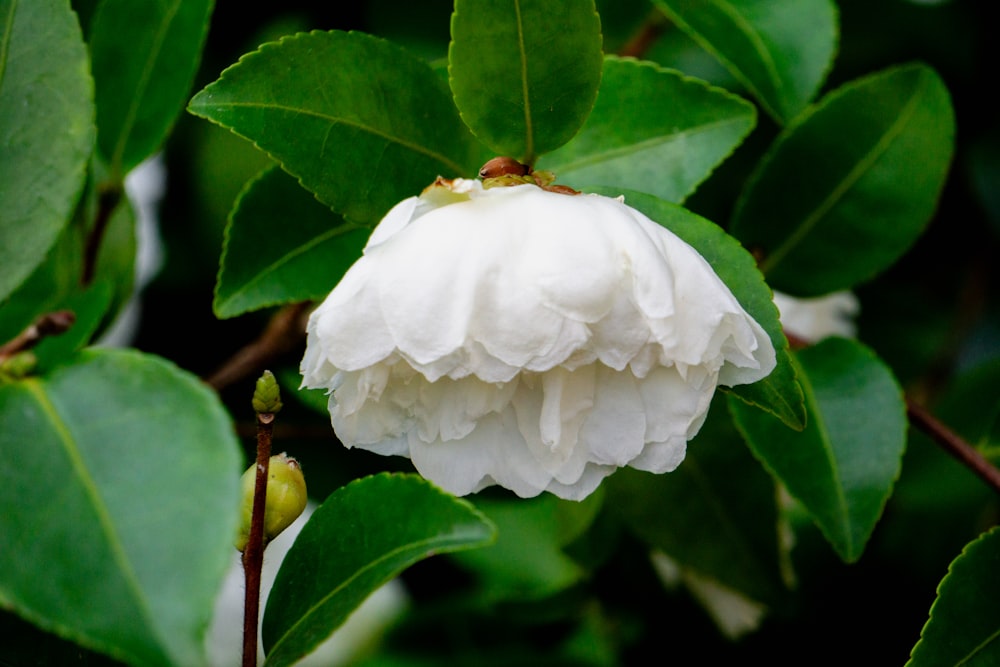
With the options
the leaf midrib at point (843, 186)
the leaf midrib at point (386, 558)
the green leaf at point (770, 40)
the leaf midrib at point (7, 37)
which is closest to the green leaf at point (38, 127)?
the leaf midrib at point (7, 37)

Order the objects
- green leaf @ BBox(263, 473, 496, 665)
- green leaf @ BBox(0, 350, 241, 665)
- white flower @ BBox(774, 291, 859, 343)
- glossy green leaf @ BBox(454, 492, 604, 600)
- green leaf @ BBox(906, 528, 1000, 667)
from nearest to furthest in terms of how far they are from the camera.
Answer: green leaf @ BBox(0, 350, 241, 665), green leaf @ BBox(263, 473, 496, 665), green leaf @ BBox(906, 528, 1000, 667), white flower @ BBox(774, 291, 859, 343), glossy green leaf @ BBox(454, 492, 604, 600)

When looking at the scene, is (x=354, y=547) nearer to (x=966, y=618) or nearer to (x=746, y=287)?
(x=746, y=287)

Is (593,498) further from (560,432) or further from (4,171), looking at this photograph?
(4,171)

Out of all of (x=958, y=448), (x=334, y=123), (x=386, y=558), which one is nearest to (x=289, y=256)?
(x=334, y=123)

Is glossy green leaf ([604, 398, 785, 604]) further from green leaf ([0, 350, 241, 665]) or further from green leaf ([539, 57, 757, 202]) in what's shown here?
green leaf ([0, 350, 241, 665])

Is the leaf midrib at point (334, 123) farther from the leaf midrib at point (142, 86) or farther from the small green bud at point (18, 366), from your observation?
the leaf midrib at point (142, 86)

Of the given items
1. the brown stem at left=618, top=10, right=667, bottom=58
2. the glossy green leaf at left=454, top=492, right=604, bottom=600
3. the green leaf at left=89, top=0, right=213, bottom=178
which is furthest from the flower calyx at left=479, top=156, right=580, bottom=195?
the glossy green leaf at left=454, top=492, right=604, bottom=600

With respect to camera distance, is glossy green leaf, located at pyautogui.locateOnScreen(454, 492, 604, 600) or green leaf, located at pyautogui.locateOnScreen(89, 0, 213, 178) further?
glossy green leaf, located at pyautogui.locateOnScreen(454, 492, 604, 600)
